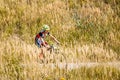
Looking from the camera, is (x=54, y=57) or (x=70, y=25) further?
(x=70, y=25)

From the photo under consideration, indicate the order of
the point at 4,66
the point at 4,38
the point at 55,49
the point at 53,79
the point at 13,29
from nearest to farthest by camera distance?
the point at 53,79 < the point at 4,66 < the point at 55,49 < the point at 4,38 < the point at 13,29

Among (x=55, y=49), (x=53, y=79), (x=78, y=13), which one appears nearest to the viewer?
(x=53, y=79)

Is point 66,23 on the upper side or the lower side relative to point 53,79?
upper

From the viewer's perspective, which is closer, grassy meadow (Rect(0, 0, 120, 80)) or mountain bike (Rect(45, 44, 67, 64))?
mountain bike (Rect(45, 44, 67, 64))

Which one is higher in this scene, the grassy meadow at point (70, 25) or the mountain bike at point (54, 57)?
the grassy meadow at point (70, 25)

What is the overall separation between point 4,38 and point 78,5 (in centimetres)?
582

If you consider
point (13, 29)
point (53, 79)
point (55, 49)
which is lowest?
point (53, 79)

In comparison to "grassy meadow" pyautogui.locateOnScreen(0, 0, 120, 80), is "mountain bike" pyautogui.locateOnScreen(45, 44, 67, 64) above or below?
below

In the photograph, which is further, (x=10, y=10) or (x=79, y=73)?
(x=10, y=10)

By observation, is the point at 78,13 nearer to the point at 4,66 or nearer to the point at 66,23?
the point at 66,23

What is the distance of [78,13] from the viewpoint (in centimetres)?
1958

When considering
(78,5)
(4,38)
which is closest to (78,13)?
(78,5)

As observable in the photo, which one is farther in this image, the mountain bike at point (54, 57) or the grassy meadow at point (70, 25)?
the grassy meadow at point (70, 25)

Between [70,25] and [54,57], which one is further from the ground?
[70,25]
